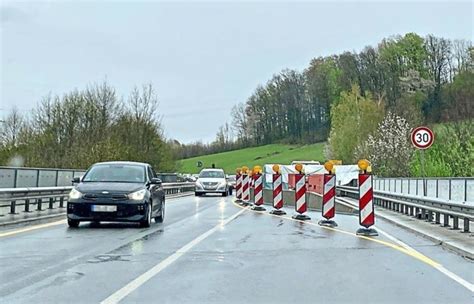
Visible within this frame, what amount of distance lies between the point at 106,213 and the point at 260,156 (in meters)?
83.1

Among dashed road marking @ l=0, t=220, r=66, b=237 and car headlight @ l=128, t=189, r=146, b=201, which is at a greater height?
car headlight @ l=128, t=189, r=146, b=201

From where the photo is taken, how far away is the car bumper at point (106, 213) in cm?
1686

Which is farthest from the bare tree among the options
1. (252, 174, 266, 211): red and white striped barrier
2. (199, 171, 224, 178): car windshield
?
(252, 174, 266, 211): red and white striped barrier

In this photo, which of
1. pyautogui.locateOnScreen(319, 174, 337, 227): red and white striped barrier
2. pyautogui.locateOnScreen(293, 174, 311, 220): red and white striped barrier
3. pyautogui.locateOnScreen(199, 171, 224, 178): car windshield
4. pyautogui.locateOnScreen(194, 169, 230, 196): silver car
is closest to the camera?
pyautogui.locateOnScreen(319, 174, 337, 227): red and white striped barrier

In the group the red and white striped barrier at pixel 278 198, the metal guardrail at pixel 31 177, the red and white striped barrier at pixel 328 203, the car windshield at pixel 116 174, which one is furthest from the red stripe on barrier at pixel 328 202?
the metal guardrail at pixel 31 177

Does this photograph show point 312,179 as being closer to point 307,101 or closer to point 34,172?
point 34,172

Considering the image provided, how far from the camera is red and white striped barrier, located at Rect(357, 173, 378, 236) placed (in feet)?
53.2

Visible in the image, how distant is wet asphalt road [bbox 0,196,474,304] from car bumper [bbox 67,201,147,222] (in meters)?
0.33

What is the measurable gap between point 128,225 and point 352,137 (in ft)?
184

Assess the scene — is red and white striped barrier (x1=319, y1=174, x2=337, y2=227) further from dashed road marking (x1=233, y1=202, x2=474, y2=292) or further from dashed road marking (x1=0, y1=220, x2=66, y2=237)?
dashed road marking (x1=0, y1=220, x2=66, y2=237)

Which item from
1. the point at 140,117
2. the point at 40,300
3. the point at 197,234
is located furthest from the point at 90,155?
the point at 40,300

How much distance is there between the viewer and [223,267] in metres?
10.6

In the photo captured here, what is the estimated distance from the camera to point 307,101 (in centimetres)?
10512

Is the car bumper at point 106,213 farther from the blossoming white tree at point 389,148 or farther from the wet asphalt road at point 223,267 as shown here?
the blossoming white tree at point 389,148
